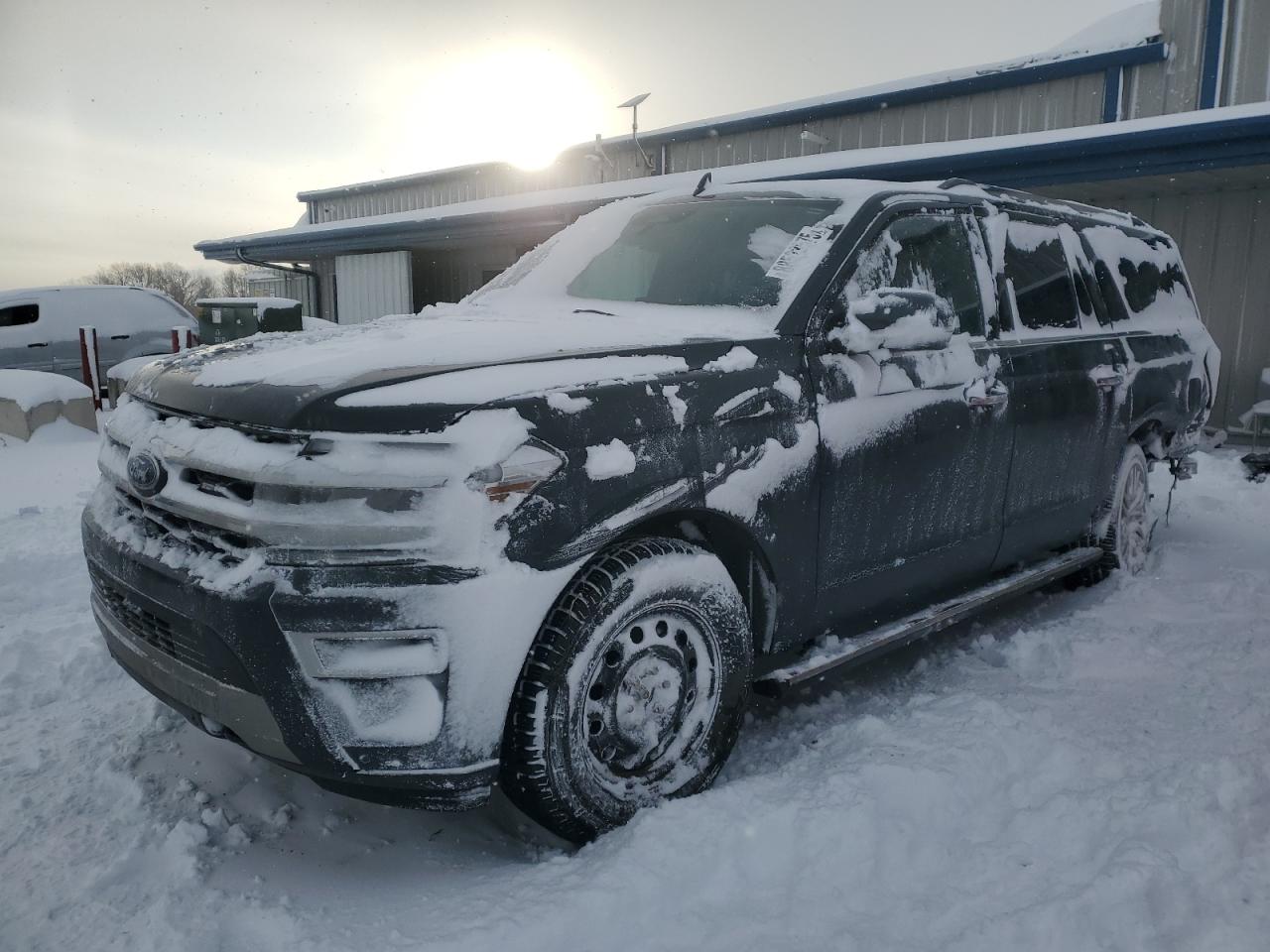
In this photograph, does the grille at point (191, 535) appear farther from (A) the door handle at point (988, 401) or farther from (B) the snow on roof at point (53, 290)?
(B) the snow on roof at point (53, 290)

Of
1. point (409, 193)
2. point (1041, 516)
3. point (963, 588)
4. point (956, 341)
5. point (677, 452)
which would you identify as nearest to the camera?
point (677, 452)

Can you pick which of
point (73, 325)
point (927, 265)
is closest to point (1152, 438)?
point (927, 265)

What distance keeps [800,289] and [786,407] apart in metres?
0.44

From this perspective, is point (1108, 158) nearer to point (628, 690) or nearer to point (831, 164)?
point (831, 164)

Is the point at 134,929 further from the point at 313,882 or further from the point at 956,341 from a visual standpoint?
the point at 956,341

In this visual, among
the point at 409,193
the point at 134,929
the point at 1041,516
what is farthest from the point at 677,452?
the point at 409,193

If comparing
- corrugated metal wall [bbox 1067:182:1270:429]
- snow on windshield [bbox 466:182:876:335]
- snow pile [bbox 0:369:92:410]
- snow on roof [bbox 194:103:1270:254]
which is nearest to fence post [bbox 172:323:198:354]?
snow on roof [bbox 194:103:1270:254]

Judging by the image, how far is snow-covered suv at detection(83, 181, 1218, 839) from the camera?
2092 millimetres

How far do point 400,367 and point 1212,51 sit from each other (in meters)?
12.7

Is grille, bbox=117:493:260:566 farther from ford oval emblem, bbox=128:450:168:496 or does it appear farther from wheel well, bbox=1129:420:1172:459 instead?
wheel well, bbox=1129:420:1172:459

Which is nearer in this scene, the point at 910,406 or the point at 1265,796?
the point at 1265,796

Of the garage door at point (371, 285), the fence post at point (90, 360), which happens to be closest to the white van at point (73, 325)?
the fence post at point (90, 360)

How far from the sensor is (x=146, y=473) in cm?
236

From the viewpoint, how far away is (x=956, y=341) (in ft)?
11.4
